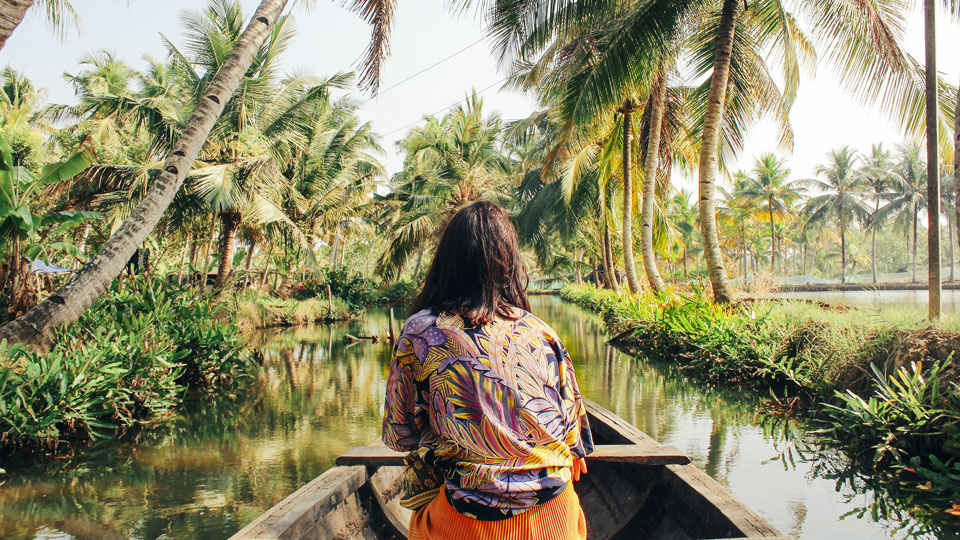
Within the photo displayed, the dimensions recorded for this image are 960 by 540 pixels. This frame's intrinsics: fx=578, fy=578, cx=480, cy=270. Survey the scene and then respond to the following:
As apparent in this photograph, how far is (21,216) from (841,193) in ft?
142

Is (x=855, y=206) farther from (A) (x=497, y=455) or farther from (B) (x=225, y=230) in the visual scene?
(A) (x=497, y=455)

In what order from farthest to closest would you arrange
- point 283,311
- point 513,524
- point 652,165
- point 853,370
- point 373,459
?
point 283,311
point 652,165
point 853,370
point 373,459
point 513,524

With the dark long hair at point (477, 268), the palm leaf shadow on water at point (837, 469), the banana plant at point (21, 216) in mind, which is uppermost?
the banana plant at point (21, 216)

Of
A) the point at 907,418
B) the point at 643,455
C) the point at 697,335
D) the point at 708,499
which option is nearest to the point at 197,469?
the point at 643,455

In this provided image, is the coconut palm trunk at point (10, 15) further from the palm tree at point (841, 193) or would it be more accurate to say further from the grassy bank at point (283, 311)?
the palm tree at point (841, 193)

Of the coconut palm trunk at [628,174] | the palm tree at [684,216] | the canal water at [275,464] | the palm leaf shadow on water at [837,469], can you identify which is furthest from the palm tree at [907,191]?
the palm leaf shadow on water at [837,469]

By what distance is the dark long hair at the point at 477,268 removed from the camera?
1604mm

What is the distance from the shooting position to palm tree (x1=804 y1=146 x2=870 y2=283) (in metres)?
37.7

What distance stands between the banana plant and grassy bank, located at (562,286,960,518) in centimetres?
695

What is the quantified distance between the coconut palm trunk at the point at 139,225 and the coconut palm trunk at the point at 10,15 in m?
1.76

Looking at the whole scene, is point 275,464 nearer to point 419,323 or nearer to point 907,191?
point 419,323

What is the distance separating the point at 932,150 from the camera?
6.50 meters

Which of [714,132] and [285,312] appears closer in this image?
[714,132]

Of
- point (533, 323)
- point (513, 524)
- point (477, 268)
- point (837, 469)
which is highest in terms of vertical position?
point (477, 268)
